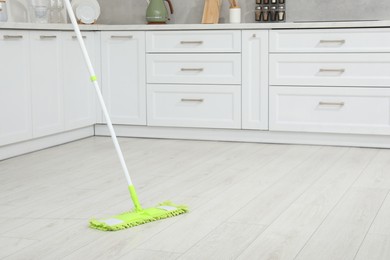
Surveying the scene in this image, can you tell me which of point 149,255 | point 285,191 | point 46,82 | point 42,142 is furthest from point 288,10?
point 149,255

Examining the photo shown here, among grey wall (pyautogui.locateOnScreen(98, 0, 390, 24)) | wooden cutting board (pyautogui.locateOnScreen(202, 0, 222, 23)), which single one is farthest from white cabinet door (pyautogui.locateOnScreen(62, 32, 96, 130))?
wooden cutting board (pyautogui.locateOnScreen(202, 0, 222, 23))

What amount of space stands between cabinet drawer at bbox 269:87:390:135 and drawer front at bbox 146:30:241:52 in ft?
1.41

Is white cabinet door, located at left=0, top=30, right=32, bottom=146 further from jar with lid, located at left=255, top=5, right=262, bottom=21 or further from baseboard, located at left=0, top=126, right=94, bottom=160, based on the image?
jar with lid, located at left=255, top=5, right=262, bottom=21

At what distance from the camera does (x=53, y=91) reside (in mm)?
4547

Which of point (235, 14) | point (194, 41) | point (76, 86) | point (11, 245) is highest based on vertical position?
point (235, 14)

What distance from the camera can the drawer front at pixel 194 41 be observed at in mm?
4691

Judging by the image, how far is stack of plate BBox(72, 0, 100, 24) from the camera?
5172 mm

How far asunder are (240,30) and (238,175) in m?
1.37

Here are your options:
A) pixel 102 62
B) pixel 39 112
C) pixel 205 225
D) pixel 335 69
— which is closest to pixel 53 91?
pixel 39 112

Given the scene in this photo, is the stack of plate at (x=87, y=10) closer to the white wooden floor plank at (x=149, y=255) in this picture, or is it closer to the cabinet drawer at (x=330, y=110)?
the cabinet drawer at (x=330, y=110)

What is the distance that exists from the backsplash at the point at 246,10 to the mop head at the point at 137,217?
2.51 meters

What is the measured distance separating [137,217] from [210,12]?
263 centimetres

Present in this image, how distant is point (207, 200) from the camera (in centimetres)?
309

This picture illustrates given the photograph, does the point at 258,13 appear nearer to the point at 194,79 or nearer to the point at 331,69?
the point at 194,79
